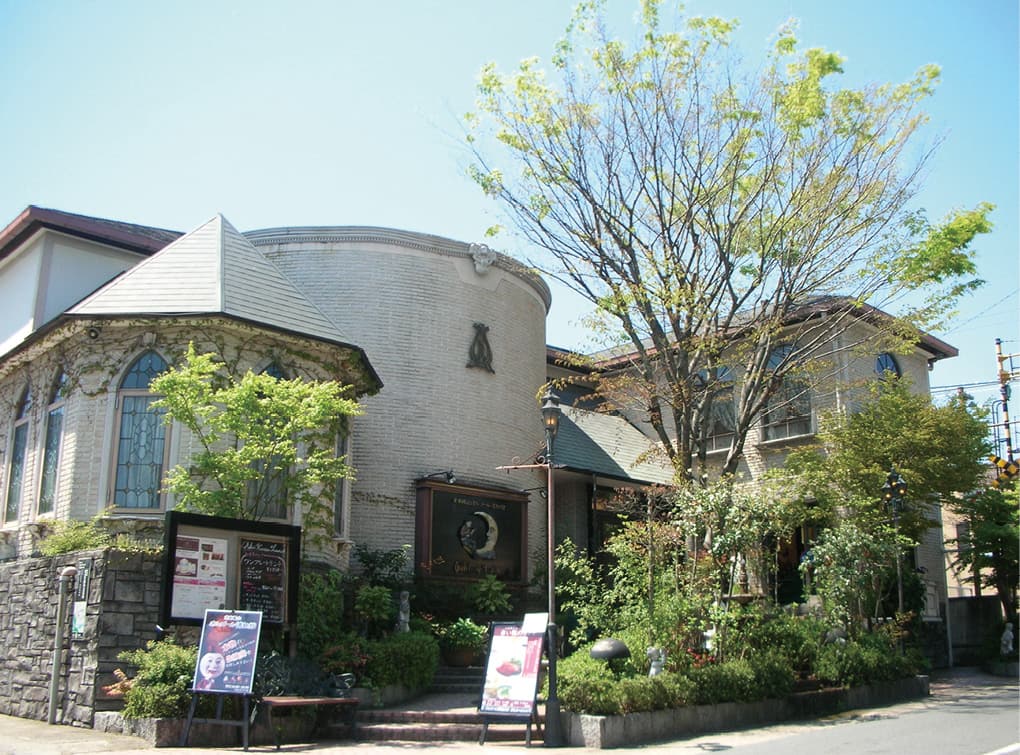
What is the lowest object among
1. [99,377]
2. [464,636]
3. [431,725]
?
[431,725]

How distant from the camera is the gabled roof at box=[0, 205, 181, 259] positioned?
19.3 metres

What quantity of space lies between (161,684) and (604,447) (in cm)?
1590

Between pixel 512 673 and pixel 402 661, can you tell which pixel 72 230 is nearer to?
pixel 402 661

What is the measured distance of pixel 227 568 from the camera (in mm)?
12578

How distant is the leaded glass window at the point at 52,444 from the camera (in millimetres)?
15820

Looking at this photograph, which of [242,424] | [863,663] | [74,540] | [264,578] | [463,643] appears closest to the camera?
[264,578]

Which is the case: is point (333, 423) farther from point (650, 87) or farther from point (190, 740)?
point (650, 87)

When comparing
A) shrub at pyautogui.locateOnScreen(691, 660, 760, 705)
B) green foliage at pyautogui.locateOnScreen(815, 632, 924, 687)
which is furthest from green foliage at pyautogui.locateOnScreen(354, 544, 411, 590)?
green foliage at pyautogui.locateOnScreen(815, 632, 924, 687)

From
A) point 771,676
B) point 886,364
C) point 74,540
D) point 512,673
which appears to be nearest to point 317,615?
point 512,673

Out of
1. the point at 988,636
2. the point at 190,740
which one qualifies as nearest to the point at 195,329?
the point at 190,740

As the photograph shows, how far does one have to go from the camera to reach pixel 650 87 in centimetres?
1769

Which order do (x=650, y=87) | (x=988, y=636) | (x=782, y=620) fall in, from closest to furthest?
(x=782, y=620), (x=650, y=87), (x=988, y=636)

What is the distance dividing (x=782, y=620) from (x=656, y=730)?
4496 millimetres

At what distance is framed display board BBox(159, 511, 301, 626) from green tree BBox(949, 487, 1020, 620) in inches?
638
